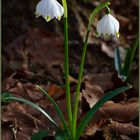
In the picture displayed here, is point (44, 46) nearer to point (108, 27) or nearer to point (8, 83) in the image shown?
point (8, 83)

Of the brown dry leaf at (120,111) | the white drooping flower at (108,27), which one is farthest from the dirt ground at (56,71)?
the white drooping flower at (108,27)

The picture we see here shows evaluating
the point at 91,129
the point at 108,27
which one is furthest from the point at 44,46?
the point at 108,27

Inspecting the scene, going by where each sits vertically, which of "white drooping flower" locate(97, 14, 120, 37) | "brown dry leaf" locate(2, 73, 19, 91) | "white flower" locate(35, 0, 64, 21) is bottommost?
"brown dry leaf" locate(2, 73, 19, 91)

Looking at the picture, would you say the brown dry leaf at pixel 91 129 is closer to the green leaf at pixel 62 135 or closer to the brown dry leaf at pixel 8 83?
the green leaf at pixel 62 135

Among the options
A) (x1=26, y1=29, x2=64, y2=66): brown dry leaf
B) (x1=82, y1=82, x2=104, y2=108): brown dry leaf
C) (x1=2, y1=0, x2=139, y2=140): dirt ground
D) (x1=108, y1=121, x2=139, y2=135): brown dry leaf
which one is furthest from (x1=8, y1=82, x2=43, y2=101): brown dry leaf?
(x1=26, y1=29, x2=64, y2=66): brown dry leaf

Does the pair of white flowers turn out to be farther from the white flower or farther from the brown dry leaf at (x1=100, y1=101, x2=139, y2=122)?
the brown dry leaf at (x1=100, y1=101, x2=139, y2=122)

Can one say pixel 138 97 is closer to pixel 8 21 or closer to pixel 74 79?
pixel 74 79
